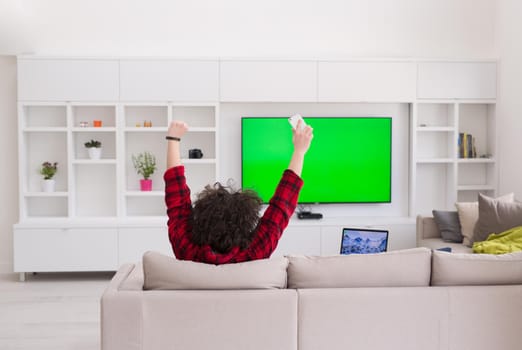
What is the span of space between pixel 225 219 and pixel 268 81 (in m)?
3.77

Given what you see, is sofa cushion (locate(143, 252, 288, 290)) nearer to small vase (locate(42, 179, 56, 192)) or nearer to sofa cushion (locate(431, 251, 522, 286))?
sofa cushion (locate(431, 251, 522, 286))

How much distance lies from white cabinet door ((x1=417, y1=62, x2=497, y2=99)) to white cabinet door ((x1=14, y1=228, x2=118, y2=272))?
3263 millimetres

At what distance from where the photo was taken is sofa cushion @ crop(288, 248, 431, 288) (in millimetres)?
2662

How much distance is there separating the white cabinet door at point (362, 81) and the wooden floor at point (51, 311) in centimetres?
276

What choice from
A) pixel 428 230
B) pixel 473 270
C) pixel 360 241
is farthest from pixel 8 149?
pixel 473 270

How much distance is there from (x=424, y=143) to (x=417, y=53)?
91 cm

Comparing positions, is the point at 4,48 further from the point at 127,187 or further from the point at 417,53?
the point at 417,53

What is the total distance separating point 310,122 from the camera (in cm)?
639

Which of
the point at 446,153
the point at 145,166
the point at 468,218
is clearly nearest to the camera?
the point at 468,218

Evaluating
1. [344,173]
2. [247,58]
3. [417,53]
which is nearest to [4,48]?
[247,58]

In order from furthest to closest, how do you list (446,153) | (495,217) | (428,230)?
(446,153)
(428,230)
(495,217)

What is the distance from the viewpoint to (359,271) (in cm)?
267

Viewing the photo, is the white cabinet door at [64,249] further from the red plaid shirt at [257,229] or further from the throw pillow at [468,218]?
the red plaid shirt at [257,229]

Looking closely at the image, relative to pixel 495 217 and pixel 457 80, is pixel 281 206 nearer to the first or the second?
pixel 495 217
